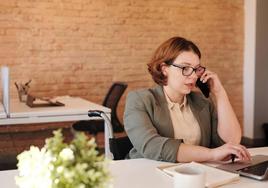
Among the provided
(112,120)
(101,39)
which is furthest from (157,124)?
(101,39)

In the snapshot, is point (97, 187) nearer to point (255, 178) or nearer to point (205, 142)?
point (255, 178)

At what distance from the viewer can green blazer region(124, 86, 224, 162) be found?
180 cm

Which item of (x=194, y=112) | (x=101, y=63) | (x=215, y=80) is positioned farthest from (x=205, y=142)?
(x=101, y=63)

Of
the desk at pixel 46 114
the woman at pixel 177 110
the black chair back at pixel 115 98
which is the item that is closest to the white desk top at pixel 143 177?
the woman at pixel 177 110

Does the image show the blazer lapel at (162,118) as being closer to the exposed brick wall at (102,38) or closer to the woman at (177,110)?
the woman at (177,110)

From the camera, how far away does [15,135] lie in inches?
194

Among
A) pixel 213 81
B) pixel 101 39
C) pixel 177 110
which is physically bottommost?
pixel 177 110

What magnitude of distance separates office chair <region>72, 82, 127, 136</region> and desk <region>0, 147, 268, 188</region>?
268 centimetres

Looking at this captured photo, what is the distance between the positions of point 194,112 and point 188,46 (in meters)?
0.34

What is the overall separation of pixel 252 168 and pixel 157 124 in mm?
523

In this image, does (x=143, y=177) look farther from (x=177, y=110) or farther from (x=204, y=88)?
(x=204, y=88)

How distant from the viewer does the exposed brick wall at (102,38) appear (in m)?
4.82

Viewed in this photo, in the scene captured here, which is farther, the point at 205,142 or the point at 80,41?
the point at 80,41

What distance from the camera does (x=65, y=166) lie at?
766 millimetres
